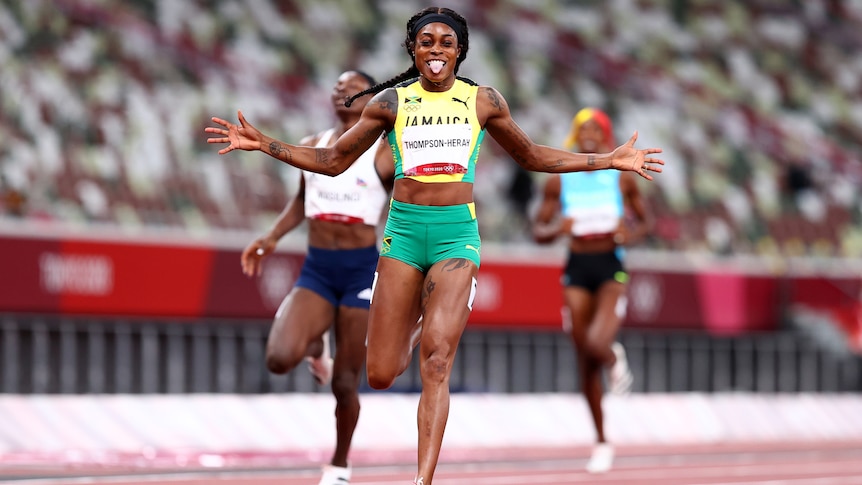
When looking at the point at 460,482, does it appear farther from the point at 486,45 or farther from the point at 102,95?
the point at 486,45

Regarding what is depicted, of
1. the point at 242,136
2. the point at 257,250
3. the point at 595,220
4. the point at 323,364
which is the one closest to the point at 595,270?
the point at 595,220

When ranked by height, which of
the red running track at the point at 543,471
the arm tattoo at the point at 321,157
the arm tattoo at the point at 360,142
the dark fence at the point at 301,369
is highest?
the arm tattoo at the point at 360,142

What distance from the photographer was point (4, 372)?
12.6 meters

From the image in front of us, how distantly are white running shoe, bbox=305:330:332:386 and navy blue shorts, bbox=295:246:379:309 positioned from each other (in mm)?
366

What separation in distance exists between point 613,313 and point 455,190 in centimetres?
489

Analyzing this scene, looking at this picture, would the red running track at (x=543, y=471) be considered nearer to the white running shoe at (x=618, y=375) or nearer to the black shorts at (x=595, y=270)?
the white running shoe at (x=618, y=375)

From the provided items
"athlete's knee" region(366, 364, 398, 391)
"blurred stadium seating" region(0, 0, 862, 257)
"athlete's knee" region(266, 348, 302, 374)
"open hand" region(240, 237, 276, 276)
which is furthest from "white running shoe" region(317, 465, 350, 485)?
"blurred stadium seating" region(0, 0, 862, 257)

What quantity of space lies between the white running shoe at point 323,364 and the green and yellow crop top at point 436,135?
2285 mm

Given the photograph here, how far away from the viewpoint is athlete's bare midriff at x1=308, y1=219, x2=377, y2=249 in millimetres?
8703

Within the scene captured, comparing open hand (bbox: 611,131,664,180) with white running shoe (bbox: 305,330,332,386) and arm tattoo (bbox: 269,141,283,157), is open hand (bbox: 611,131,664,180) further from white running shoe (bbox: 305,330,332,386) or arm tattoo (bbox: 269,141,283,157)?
white running shoe (bbox: 305,330,332,386)

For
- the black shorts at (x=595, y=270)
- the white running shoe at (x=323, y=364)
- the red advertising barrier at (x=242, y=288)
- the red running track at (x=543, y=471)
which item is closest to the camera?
the white running shoe at (x=323, y=364)

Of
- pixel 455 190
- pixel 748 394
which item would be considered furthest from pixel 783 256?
pixel 455 190

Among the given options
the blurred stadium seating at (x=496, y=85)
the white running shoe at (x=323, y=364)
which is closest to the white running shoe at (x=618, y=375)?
the white running shoe at (x=323, y=364)

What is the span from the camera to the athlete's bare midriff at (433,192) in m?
6.91
